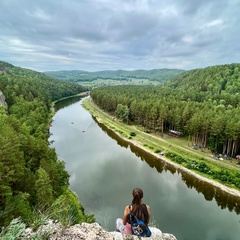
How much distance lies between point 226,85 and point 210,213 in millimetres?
119995

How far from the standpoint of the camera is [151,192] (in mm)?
37469

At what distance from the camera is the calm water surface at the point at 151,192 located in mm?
29266

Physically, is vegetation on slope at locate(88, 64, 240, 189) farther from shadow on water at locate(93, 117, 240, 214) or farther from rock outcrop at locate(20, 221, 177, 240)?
rock outcrop at locate(20, 221, 177, 240)

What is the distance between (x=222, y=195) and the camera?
36875mm

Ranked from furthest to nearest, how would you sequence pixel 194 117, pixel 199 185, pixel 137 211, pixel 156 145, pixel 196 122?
1. pixel 156 145
2. pixel 194 117
3. pixel 196 122
4. pixel 199 185
5. pixel 137 211

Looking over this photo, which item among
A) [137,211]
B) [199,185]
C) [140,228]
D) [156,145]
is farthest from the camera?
[156,145]

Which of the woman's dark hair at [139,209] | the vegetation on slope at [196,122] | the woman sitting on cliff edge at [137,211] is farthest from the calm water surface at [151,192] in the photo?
the woman's dark hair at [139,209]

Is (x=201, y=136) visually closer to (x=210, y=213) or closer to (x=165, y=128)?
(x=165, y=128)

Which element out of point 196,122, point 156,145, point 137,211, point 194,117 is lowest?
point 156,145

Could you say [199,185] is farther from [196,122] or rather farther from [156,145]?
[156,145]

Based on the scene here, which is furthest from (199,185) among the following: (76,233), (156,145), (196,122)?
(76,233)

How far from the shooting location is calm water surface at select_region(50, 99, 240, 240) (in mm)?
29266

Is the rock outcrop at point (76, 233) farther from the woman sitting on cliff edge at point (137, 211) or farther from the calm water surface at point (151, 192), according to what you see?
the calm water surface at point (151, 192)

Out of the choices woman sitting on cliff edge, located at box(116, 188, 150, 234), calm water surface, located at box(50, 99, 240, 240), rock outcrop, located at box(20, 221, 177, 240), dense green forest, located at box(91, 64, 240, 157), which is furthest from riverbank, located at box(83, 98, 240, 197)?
rock outcrop, located at box(20, 221, 177, 240)
